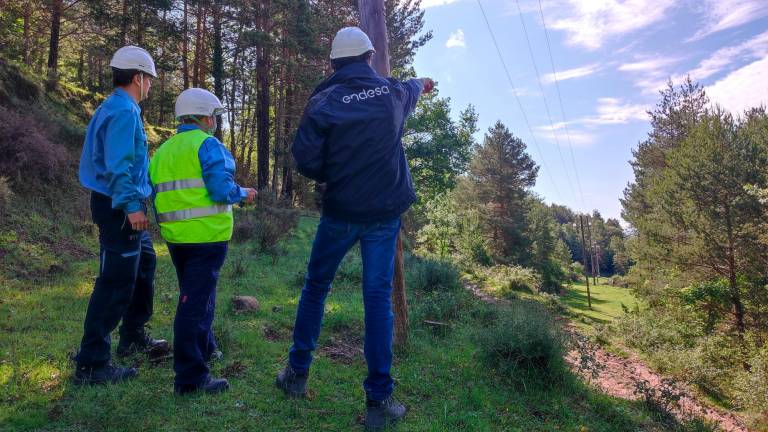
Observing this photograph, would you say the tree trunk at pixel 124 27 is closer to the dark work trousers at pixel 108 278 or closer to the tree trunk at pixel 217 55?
the tree trunk at pixel 217 55

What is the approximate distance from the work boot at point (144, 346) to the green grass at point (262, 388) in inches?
4.4

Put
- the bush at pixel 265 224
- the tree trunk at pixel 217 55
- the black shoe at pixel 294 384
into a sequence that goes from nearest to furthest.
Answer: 1. the black shoe at pixel 294 384
2. the bush at pixel 265 224
3. the tree trunk at pixel 217 55

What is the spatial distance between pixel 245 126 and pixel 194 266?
3086cm

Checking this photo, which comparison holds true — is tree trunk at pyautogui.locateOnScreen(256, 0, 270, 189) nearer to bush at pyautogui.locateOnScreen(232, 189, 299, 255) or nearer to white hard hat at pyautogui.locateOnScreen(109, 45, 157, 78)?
bush at pyautogui.locateOnScreen(232, 189, 299, 255)

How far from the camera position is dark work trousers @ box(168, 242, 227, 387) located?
290 centimetres

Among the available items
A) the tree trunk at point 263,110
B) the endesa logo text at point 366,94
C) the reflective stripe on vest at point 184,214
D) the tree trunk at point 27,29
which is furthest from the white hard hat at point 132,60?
the tree trunk at point 27,29

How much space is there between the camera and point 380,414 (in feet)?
9.45

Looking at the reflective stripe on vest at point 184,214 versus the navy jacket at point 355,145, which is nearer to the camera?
the navy jacket at point 355,145

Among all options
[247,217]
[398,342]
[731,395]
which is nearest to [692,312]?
[731,395]

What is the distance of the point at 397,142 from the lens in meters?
2.91

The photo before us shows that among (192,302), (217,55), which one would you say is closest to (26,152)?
(192,302)

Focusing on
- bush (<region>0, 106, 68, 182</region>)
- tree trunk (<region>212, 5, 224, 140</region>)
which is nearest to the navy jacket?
bush (<region>0, 106, 68, 182</region>)

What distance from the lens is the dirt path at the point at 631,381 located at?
5055mm

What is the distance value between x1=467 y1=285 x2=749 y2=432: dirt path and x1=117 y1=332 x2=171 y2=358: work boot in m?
3.77
